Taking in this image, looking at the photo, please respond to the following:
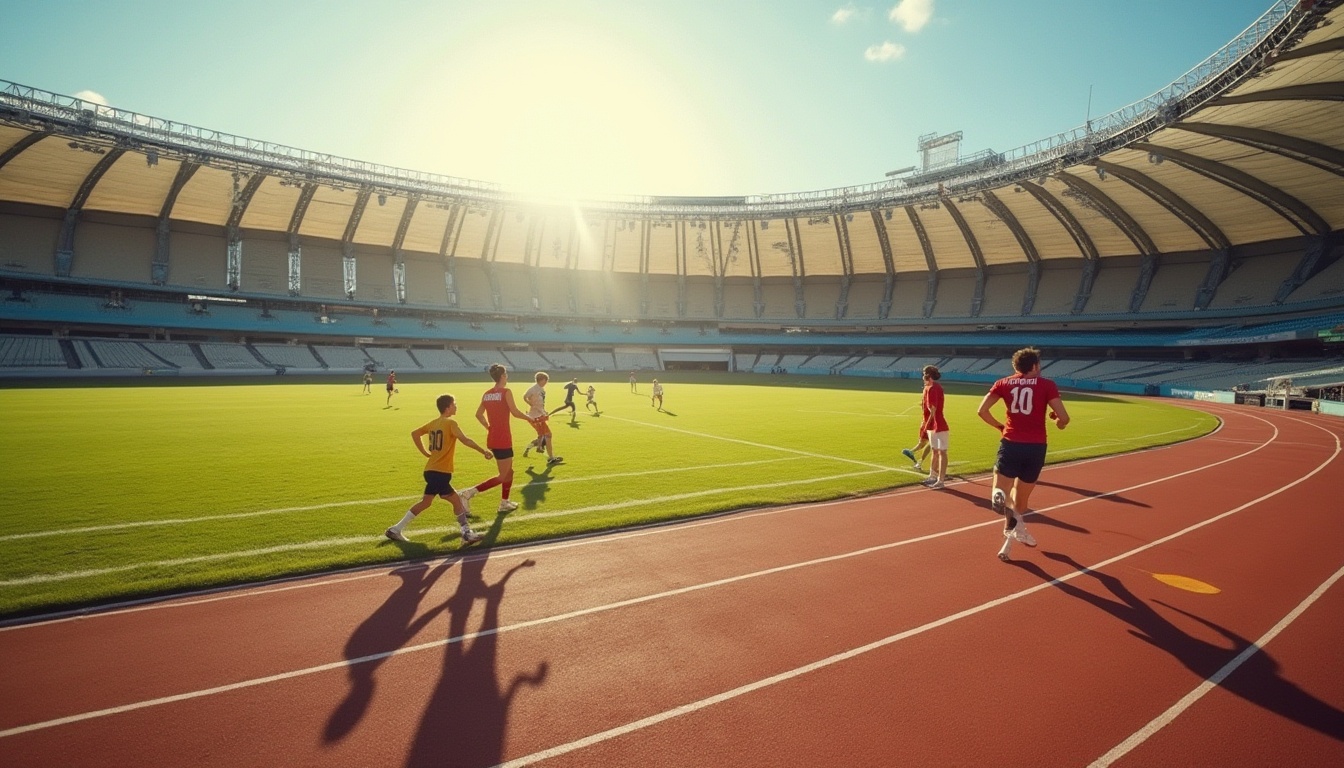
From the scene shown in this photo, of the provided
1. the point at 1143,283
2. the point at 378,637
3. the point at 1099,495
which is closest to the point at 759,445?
the point at 1099,495

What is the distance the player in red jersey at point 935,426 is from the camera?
33.5 ft

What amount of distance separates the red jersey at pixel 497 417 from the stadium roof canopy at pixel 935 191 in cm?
3169

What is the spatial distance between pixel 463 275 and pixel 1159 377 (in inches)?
2844

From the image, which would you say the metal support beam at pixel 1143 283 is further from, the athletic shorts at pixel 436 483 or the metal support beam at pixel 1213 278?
the athletic shorts at pixel 436 483

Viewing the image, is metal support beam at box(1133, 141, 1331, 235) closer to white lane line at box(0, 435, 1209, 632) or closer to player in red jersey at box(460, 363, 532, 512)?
white lane line at box(0, 435, 1209, 632)

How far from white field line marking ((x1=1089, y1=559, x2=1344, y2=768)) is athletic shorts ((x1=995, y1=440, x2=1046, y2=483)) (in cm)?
226

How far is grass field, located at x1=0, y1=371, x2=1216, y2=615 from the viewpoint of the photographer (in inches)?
247

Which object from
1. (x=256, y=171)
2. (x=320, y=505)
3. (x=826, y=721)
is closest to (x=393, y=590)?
(x=320, y=505)

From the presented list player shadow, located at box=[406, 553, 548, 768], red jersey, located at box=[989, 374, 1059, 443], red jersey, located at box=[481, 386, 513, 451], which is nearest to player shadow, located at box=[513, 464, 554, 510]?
red jersey, located at box=[481, 386, 513, 451]

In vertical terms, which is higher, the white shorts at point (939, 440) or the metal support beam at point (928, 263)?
the metal support beam at point (928, 263)

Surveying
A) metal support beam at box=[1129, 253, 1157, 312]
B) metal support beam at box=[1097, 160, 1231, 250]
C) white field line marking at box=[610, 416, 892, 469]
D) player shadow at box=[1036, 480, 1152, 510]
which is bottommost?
white field line marking at box=[610, 416, 892, 469]

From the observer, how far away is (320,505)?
27.7 ft

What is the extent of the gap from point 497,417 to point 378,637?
156 inches

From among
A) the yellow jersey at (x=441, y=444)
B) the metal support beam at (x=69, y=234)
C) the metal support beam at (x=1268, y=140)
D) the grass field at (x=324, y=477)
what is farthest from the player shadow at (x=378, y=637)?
the metal support beam at (x=69, y=234)
